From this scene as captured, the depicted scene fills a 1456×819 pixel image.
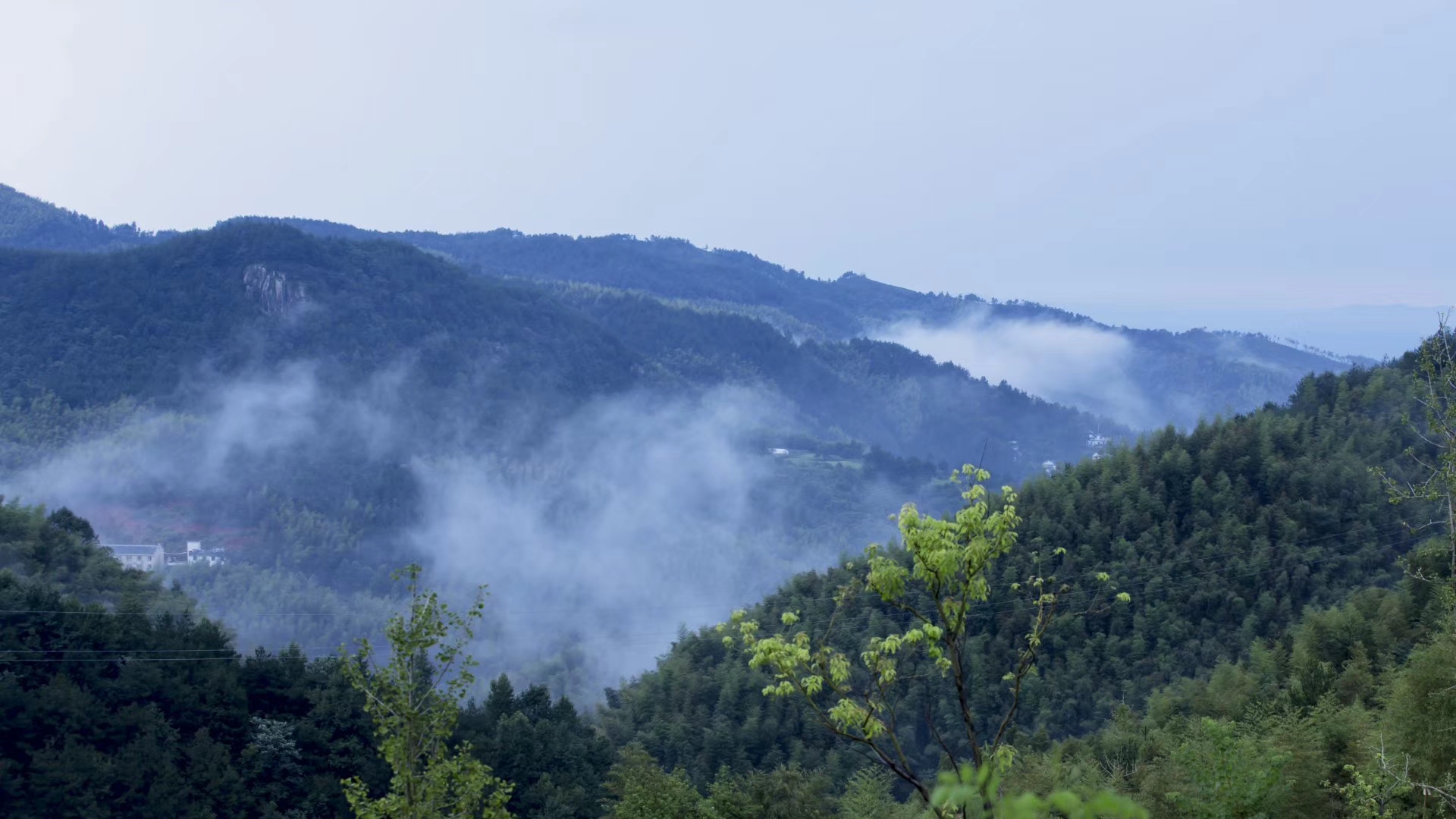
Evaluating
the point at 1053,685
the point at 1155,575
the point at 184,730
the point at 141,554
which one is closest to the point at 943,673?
the point at 184,730

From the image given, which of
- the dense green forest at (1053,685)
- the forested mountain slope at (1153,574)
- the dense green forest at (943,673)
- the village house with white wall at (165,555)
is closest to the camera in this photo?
the dense green forest at (943,673)

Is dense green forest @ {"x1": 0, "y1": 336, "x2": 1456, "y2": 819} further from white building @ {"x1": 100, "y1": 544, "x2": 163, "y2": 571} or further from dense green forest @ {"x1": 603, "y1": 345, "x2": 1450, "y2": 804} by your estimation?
white building @ {"x1": 100, "y1": 544, "x2": 163, "y2": 571}

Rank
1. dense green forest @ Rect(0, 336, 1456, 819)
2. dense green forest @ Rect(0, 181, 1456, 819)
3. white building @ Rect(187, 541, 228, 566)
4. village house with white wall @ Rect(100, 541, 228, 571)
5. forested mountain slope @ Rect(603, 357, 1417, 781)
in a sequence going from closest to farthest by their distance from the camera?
dense green forest @ Rect(0, 181, 1456, 819) < dense green forest @ Rect(0, 336, 1456, 819) < forested mountain slope @ Rect(603, 357, 1417, 781) < village house with white wall @ Rect(100, 541, 228, 571) < white building @ Rect(187, 541, 228, 566)

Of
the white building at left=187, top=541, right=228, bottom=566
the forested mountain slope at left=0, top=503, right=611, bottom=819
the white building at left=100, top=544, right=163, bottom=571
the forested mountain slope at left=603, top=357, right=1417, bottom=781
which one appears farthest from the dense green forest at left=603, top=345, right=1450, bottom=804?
the white building at left=100, top=544, right=163, bottom=571

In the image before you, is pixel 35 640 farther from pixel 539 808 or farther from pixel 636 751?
pixel 636 751

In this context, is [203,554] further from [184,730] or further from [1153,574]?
[1153,574]

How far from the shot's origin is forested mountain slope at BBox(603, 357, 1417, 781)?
65750mm

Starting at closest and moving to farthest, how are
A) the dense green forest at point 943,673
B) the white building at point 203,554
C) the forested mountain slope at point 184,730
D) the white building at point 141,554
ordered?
the dense green forest at point 943,673, the forested mountain slope at point 184,730, the white building at point 141,554, the white building at point 203,554

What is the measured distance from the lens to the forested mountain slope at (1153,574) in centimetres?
6575

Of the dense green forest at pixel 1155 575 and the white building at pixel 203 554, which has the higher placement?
the dense green forest at pixel 1155 575

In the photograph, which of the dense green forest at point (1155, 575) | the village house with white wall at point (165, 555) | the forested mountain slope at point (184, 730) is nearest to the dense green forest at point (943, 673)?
the forested mountain slope at point (184, 730)

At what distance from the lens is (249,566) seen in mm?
148750

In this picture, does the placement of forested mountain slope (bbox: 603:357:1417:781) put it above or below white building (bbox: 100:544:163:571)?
above

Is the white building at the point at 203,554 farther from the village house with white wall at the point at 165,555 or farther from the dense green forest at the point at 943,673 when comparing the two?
the dense green forest at the point at 943,673
